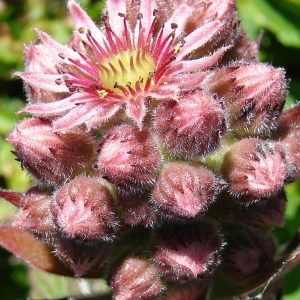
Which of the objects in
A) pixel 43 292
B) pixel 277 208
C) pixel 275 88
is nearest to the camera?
pixel 275 88

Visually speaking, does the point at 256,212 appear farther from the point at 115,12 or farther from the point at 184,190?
the point at 115,12

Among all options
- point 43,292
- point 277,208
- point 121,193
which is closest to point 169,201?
point 121,193

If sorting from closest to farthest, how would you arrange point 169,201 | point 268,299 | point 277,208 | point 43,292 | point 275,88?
point 169,201 → point 275,88 → point 277,208 → point 268,299 → point 43,292

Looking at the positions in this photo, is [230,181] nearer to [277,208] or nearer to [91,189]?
[277,208]

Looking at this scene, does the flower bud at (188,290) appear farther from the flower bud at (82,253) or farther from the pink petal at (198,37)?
the pink petal at (198,37)

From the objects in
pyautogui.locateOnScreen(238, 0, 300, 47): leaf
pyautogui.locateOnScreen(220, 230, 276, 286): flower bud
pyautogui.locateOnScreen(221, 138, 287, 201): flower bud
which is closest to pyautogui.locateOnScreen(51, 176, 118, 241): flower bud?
pyautogui.locateOnScreen(221, 138, 287, 201): flower bud

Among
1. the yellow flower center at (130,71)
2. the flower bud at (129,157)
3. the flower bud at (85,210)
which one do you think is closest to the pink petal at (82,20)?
the yellow flower center at (130,71)

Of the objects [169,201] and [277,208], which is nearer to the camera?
[169,201]

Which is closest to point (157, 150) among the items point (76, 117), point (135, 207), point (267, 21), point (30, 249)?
point (135, 207)
